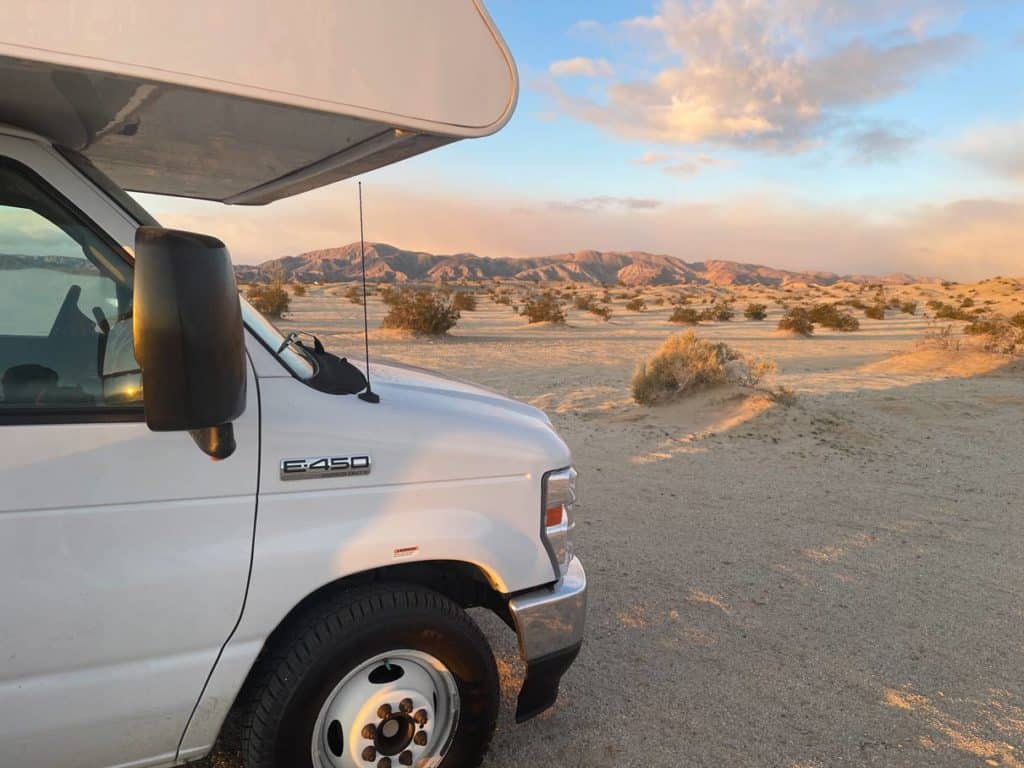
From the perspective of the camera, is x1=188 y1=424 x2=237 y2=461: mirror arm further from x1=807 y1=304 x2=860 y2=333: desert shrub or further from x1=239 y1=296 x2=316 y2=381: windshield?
x1=807 y1=304 x2=860 y2=333: desert shrub

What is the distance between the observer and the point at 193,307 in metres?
1.74

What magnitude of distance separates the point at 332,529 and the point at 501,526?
634 mm

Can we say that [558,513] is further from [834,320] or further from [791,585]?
[834,320]

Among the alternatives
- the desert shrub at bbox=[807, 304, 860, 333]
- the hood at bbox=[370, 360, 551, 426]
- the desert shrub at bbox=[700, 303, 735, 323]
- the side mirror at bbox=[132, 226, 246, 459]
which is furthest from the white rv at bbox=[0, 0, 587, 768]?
the desert shrub at bbox=[700, 303, 735, 323]

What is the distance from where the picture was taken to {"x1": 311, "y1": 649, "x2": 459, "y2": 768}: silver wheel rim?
8.12ft

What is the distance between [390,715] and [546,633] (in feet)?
2.17

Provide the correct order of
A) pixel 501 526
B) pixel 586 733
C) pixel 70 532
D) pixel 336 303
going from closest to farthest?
pixel 70 532 < pixel 501 526 < pixel 586 733 < pixel 336 303

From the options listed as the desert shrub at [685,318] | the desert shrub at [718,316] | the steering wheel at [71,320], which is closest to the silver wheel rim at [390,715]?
the steering wheel at [71,320]

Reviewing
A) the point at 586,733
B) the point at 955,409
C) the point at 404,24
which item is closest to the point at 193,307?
the point at 404,24

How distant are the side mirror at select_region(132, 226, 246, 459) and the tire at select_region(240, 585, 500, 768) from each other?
37.1 inches

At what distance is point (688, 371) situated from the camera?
11336 millimetres

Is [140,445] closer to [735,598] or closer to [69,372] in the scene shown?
[69,372]

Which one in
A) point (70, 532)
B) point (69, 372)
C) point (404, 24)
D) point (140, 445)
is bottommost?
point (70, 532)

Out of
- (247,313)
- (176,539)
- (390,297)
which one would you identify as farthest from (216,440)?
Result: (390,297)
